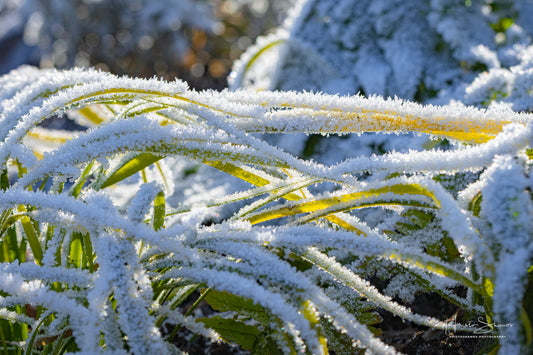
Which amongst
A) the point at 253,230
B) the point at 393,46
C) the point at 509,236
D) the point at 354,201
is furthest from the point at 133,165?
the point at 393,46

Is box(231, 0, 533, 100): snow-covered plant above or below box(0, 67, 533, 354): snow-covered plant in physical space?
above

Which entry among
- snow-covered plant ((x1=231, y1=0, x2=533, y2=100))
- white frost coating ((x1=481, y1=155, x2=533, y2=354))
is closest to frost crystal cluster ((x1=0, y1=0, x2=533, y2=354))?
white frost coating ((x1=481, y1=155, x2=533, y2=354))

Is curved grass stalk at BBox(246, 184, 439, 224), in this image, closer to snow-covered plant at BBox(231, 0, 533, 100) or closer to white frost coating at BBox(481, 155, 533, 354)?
white frost coating at BBox(481, 155, 533, 354)

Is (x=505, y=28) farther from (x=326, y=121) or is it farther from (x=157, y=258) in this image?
(x=157, y=258)

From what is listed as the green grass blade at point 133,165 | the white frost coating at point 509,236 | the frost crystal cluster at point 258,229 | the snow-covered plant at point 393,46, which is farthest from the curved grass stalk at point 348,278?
the snow-covered plant at point 393,46

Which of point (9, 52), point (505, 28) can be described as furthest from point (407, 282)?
point (9, 52)

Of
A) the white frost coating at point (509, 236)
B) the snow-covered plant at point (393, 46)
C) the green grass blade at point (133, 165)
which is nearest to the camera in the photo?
the white frost coating at point (509, 236)

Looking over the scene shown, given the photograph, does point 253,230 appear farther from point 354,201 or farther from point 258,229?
point 354,201

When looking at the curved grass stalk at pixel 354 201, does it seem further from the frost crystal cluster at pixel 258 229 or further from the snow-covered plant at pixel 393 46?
the snow-covered plant at pixel 393 46

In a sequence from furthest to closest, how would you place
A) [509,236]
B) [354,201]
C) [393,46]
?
1. [393,46]
2. [354,201]
3. [509,236]
